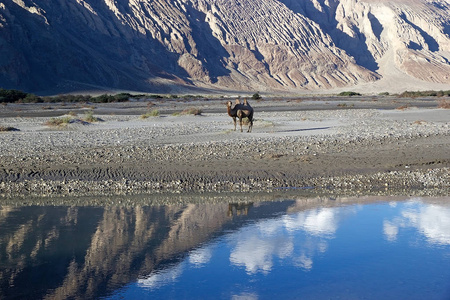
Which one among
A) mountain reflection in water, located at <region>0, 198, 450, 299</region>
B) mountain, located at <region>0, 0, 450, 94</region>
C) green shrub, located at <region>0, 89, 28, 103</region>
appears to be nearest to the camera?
mountain reflection in water, located at <region>0, 198, 450, 299</region>

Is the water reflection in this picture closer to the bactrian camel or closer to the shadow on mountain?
the bactrian camel

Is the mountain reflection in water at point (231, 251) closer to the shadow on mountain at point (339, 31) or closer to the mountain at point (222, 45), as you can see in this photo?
the mountain at point (222, 45)

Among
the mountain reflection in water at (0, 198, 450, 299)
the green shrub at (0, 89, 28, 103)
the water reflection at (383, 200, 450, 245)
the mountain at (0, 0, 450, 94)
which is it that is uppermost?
the mountain at (0, 0, 450, 94)

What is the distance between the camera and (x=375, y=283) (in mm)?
8133

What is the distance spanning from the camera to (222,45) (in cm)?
13662

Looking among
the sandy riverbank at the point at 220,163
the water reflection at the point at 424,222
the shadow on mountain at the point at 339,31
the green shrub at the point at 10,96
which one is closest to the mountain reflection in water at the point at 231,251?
the water reflection at the point at 424,222

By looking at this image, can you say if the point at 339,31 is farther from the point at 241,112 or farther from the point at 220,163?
the point at 220,163

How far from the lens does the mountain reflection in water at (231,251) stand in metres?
7.95

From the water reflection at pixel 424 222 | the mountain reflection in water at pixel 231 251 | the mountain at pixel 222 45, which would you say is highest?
the mountain at pixel 222 45

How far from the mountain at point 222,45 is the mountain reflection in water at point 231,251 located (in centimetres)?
8308

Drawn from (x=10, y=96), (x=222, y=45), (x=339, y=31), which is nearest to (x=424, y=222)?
(x=10, y=96)

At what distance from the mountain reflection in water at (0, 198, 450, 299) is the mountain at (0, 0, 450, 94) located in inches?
3271

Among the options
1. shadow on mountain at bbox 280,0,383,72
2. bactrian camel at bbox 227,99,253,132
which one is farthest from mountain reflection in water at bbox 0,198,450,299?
shadow on mountain at bbox 280,0,383,72

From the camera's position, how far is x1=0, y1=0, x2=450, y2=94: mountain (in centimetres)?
9950
